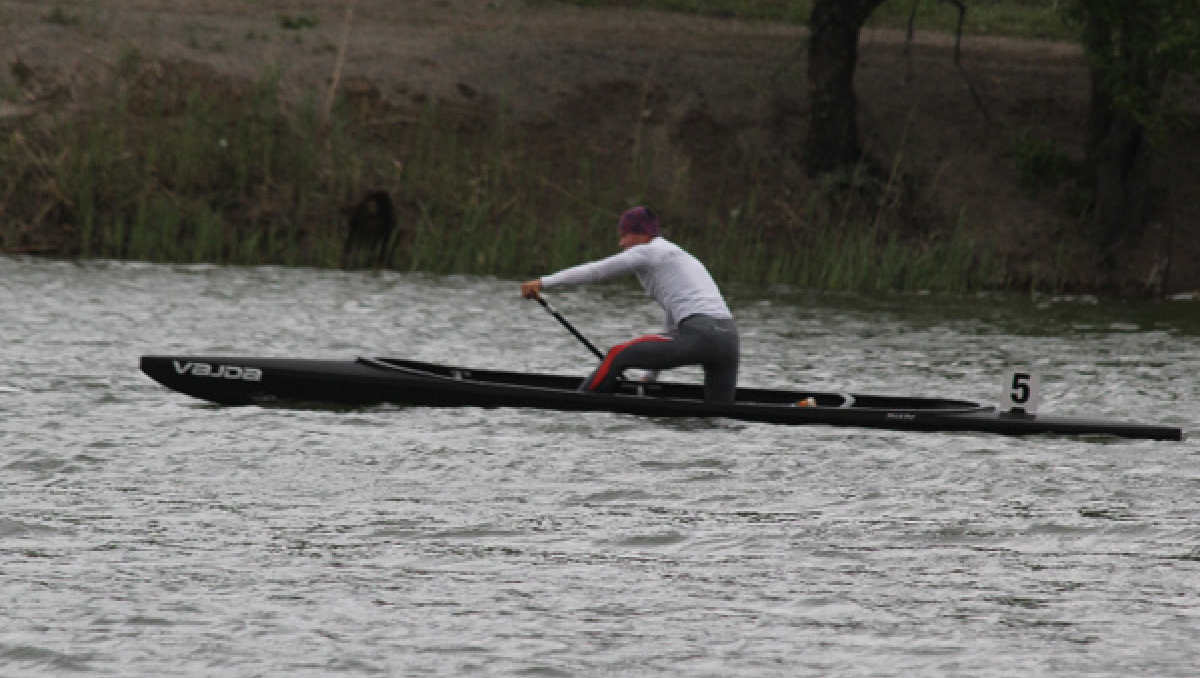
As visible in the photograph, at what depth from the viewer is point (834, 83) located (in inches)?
1224

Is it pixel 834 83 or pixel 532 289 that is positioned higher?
pixel 834 83

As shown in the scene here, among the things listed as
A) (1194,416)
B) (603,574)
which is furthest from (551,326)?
(603,574)

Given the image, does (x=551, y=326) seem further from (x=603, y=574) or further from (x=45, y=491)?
(x=603, y=574)

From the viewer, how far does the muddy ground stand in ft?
96.8

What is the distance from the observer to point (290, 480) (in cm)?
1113

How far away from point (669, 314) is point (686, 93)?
63.2 feet

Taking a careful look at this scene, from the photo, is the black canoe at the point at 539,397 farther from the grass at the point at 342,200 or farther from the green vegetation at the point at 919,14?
the green vegetation at the point at 919,14

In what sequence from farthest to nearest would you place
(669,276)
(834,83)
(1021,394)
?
1. (834,83)
2. (669,276)
3. (1021,394)

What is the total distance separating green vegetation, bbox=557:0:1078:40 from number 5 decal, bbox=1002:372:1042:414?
956 inches

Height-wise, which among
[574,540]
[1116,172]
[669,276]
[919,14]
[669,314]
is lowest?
[574,540]

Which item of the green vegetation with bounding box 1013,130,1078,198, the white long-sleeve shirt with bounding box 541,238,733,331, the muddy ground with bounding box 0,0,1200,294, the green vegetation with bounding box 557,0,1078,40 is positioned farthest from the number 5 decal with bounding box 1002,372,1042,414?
the green vegetation with bounding box 557,0,1078,40

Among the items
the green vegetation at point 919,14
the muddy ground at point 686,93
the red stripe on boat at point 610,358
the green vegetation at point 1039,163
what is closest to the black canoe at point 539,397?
the red stripe on boat at point 610,358

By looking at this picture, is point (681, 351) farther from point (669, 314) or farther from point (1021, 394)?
point (1021, 394)

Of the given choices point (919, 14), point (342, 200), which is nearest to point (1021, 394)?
point (342, 200)
